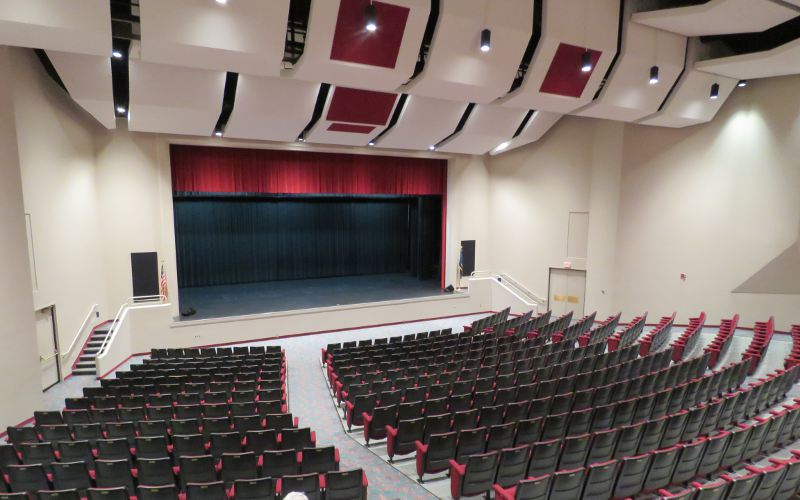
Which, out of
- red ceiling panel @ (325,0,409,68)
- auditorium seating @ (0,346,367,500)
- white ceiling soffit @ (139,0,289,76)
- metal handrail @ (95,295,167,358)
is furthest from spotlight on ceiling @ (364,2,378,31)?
metal handrail @ (95,295,167,358)

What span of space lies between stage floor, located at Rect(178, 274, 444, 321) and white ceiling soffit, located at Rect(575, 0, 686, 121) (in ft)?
31.4

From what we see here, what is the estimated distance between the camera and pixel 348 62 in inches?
333

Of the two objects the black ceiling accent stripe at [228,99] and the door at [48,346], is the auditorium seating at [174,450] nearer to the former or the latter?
the door at [48,346]

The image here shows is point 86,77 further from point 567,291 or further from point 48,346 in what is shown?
point 567,291

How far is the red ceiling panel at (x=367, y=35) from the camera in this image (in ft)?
25.4

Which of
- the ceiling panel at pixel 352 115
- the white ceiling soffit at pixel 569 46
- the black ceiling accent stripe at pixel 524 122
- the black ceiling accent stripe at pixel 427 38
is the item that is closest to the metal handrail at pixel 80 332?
the ceiling panel at pixel 352 115

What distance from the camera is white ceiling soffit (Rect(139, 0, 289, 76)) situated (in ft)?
23.3

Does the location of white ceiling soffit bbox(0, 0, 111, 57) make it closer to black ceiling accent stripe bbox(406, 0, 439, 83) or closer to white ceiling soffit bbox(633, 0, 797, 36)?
black ceiling accent stripe bbox(406, 0, 439, 83)

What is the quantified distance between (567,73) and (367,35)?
4.98 metres

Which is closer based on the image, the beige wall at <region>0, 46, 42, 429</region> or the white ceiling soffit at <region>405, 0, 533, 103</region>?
the beige wall at <region>0, 46, 42, 429</region>

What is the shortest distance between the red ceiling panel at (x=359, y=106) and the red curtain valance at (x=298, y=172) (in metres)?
3.75

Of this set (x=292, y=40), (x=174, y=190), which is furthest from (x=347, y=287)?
(x=292, y=40)

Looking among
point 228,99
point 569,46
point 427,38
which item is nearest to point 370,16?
point 427,38

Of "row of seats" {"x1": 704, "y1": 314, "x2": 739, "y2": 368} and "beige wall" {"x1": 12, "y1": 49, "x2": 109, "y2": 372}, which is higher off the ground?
"beige wall" {"x1": 12, "y1": 49, "x2": 109, "y2": 372}
